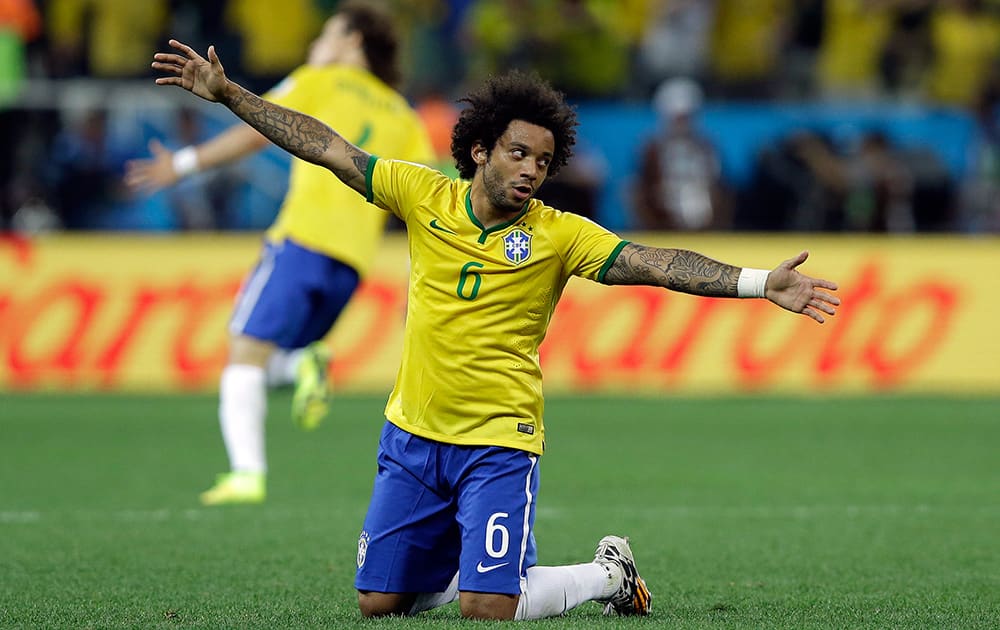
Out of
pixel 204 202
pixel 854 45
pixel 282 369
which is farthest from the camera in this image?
pixel 854 45

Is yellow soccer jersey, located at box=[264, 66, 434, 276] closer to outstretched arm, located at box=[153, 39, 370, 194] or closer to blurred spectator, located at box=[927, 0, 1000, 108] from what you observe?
outstretched arm, located at box=[153, 39, 370, 194]

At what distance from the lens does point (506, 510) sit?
5.65m

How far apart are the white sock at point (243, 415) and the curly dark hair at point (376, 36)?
193cm

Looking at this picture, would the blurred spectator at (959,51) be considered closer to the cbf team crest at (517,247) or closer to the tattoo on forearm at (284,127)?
the cbf team crest at (517,247)

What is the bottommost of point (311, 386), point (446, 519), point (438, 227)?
point (446, 519)

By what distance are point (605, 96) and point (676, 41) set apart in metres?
1.49

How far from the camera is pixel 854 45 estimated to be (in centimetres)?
1897

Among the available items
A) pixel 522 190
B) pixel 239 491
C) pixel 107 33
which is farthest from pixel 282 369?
pixel 107 33

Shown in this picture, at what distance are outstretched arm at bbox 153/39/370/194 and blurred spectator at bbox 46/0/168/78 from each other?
1228 centimetres

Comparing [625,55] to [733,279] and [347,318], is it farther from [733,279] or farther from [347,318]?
[733,279]

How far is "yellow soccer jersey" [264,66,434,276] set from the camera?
366 inches

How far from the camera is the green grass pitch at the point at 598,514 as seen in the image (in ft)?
19.6

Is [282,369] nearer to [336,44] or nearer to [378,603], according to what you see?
[336,44]

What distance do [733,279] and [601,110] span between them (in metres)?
12.0
